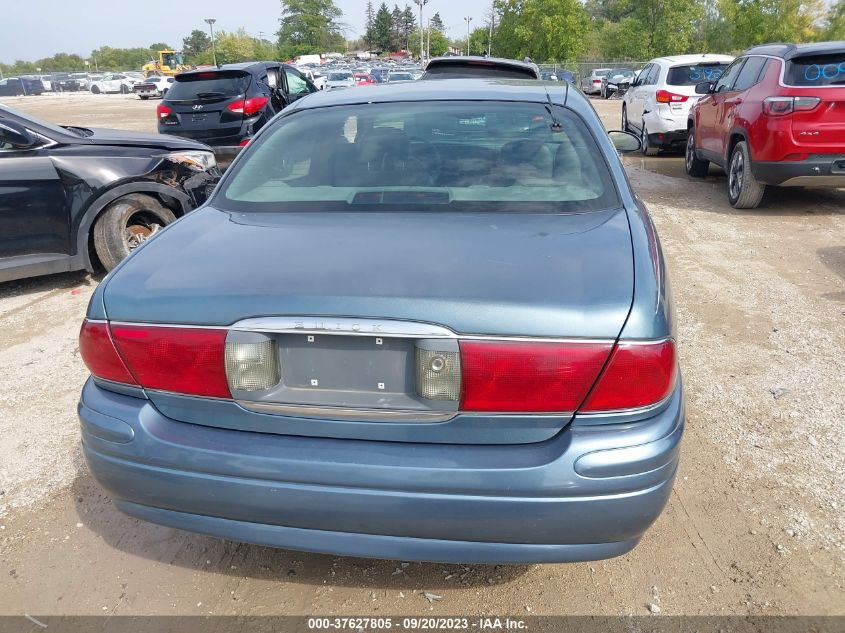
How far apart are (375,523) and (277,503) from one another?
0.95 feet

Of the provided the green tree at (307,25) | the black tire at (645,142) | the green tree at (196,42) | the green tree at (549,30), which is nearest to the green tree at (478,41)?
the green tree at (549,30)

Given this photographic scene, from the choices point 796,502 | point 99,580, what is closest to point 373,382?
point 99,580

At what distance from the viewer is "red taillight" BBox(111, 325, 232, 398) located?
1.98 meters

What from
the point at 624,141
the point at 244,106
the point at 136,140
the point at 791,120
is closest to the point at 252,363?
the point at 624,141

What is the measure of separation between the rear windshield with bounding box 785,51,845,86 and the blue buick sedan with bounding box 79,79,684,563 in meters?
6.45

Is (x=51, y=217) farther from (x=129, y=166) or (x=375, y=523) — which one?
(x=375, y=523)

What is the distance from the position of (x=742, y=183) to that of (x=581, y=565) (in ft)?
22.3

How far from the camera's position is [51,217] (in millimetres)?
5402

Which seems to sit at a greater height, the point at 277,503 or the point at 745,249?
the point at 277,503

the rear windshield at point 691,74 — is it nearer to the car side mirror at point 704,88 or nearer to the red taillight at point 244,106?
the car side mirror at point 704,88

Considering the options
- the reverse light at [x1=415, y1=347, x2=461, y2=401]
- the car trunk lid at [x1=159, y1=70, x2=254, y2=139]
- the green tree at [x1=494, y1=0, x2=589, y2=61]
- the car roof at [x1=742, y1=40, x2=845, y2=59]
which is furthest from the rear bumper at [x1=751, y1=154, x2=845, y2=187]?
the green tree at [x1=494, y1=0, x2=589, y2=61]

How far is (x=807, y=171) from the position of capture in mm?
7305

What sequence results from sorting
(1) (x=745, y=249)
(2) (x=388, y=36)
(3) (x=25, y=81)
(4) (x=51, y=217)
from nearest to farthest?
(4) (x=51, y=217), (1) (x=745, y=249), (3) (x=25, y=81), (2) (x=388, y=36)

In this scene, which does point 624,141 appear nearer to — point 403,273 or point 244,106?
point 403,273
